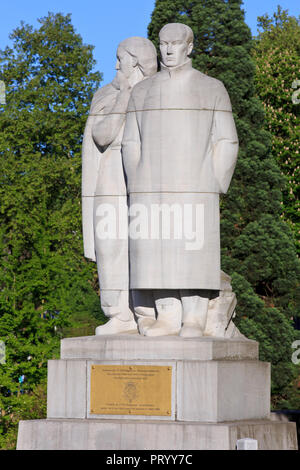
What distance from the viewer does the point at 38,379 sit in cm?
2164

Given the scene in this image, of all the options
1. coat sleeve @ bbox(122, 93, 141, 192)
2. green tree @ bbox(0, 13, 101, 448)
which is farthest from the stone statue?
green tree @ bbox(0, 13, 101, 448)

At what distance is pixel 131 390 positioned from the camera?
11586 millimetres

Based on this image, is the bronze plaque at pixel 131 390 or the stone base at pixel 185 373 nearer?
the stone base at pixel 185 373

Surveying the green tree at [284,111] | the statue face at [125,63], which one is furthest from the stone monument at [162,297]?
the green tree at [284,111]

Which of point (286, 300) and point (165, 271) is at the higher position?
point (286, 300)

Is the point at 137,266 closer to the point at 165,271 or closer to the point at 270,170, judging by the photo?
the point at 165,271

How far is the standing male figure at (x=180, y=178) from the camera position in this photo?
475 inches

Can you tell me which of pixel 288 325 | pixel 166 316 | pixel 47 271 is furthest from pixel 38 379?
pixel 166 316

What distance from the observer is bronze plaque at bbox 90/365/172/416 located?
37.6ft

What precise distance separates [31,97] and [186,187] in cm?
2374

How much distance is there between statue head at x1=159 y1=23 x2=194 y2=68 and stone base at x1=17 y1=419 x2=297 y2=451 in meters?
4.23

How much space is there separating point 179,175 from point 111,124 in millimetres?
1298

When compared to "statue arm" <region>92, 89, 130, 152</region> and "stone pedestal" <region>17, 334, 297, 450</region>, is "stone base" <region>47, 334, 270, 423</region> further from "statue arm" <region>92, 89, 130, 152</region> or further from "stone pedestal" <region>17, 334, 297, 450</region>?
"statue arm" <region>92, 89, 130, 152</region>

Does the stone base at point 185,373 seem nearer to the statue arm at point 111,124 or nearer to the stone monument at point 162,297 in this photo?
the stone monument at point 162,297
